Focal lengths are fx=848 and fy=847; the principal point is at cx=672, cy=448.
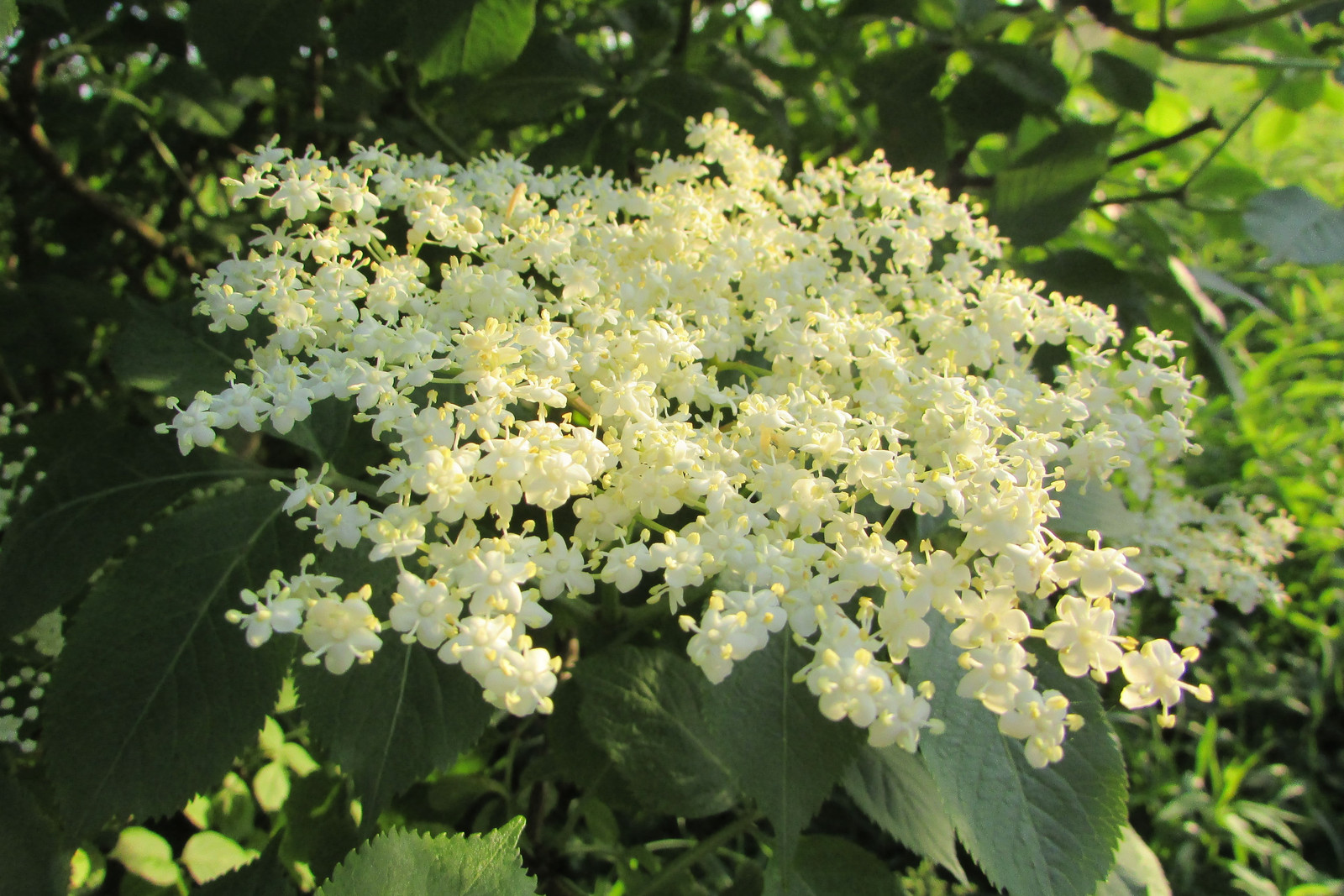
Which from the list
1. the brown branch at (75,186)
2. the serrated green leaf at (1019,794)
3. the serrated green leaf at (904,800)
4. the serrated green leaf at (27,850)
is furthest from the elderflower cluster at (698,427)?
the brown branch at (75,186)

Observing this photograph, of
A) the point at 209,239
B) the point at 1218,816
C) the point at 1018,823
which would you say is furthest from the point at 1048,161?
the point at 1218,816

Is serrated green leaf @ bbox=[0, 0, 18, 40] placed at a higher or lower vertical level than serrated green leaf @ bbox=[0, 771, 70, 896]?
higher

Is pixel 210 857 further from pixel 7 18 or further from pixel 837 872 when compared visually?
pixel 7 18

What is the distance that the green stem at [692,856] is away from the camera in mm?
1074

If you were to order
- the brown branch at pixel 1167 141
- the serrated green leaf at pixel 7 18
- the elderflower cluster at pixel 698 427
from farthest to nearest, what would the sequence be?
the brown branch at pixel 1167 141
the serrated green leaf at pixel 7 18
the elderflower cluster at pixel 698 427

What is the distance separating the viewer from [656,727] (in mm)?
1069

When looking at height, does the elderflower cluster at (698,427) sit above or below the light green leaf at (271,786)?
above

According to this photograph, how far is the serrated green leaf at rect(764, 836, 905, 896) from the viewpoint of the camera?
100cm

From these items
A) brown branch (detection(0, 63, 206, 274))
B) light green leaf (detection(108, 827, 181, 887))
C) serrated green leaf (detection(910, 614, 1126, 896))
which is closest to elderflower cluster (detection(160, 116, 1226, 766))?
serrated green leaf (detection(910, 614, 1126, 896))

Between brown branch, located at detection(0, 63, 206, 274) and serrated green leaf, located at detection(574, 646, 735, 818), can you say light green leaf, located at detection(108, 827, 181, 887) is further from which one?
brown branch, located at detection(0, 63, 206, 274)

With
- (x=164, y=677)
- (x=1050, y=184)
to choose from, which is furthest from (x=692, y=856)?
(x=1050, y=184)

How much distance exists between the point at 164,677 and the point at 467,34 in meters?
0.95

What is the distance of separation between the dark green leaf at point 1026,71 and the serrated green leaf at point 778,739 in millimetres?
1168

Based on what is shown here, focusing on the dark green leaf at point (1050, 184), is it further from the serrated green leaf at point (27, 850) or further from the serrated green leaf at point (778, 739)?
the serrated green leaf at point (27, 850)
